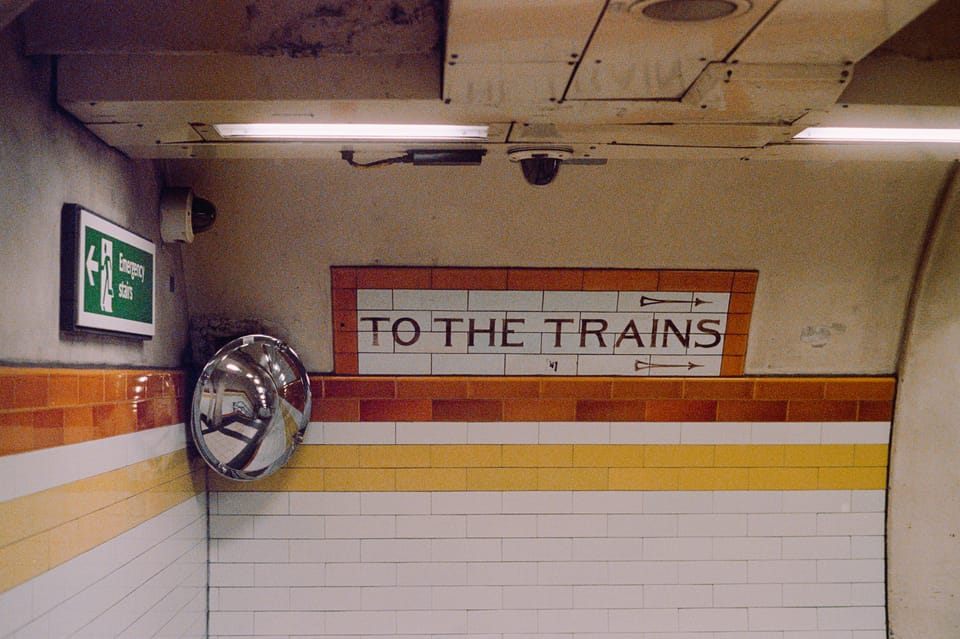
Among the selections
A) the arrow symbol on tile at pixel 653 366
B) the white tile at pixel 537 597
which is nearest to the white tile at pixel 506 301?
the arrow symbol on tile at pixel 653 366

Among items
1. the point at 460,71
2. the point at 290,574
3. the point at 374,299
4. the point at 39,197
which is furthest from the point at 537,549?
the point at 39,197

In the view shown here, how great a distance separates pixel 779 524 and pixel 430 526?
5.89 ft

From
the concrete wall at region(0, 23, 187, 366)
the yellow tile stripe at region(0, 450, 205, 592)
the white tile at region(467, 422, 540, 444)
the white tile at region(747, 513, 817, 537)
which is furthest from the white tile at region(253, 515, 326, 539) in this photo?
the white tile at region(747, 513, 817, 537)

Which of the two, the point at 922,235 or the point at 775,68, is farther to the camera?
the point at 922,235

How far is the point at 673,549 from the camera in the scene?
4.04 m

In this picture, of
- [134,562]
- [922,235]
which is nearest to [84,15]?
[134,562]

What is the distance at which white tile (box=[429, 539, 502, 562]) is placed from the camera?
3980 mm

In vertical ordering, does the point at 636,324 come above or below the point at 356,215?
below

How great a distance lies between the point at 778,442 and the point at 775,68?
7.83ft

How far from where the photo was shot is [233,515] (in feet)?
12.8

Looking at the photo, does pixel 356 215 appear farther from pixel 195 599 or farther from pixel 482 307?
pixel 195 599

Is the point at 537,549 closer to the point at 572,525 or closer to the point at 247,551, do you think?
the point at 572,525

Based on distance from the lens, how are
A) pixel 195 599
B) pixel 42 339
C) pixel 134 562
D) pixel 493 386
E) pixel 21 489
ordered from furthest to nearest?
pixel 493 386 → pixel 195 599 → pixel 134 562 → pixel 42 339 → pixel 21 489

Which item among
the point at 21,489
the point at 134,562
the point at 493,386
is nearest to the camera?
the point at 21,489
